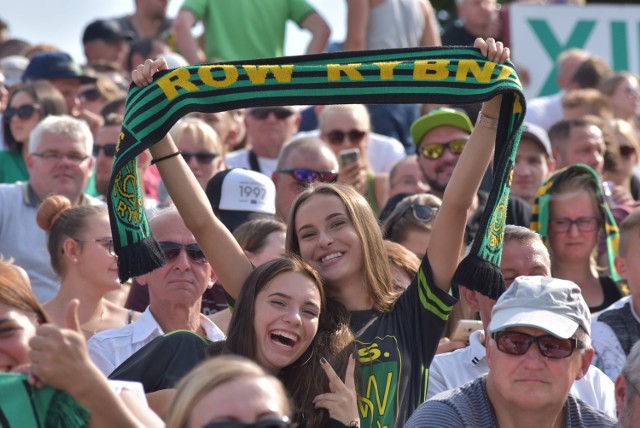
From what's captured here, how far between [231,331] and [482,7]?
7.47 meters

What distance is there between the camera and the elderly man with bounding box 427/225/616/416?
17.5ft

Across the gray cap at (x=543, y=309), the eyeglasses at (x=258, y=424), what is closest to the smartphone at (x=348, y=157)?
the gray cap at (x=543, y=309)

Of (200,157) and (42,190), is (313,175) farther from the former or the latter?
(42,190)

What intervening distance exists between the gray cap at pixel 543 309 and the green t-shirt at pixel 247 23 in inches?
255

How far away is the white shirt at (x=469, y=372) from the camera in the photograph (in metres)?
5.36

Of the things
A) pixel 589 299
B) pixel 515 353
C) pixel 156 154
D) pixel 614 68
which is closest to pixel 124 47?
pixel 614 68

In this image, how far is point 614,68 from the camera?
13.4 meters

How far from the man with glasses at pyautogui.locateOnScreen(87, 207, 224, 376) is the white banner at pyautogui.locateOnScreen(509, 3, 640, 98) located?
7276 mm

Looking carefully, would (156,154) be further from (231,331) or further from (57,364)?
(57,364)

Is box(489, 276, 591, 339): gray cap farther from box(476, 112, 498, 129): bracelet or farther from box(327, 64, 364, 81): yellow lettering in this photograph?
box(327, 64, 364, 81): yellow lettering

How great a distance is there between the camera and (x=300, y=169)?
7457 millimetres

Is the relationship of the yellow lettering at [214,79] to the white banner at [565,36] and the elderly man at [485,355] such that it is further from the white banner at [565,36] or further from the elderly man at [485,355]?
the white banner at [565,36]

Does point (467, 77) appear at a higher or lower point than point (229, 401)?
higher

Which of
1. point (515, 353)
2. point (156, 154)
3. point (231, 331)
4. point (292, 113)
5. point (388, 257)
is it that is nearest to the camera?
point (515, 353)
